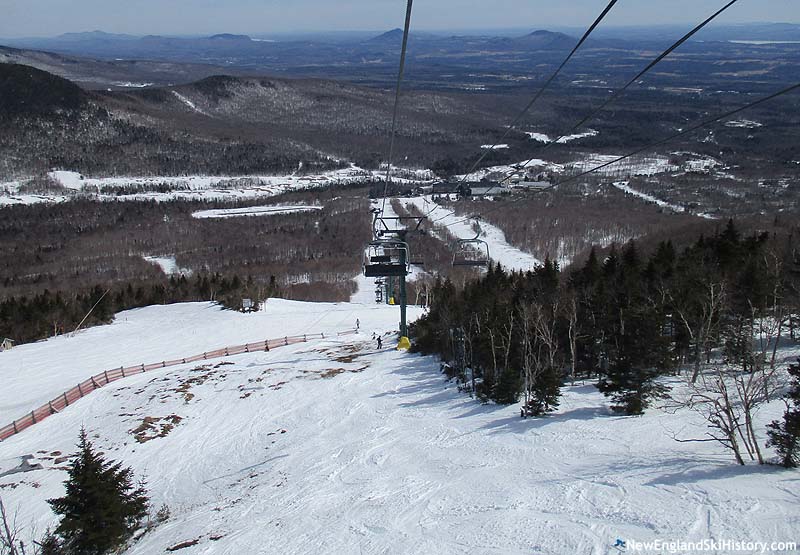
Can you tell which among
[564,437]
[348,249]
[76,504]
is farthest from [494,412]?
[348,249]

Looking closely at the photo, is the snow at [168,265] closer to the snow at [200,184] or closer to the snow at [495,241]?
the snow at [495,241]

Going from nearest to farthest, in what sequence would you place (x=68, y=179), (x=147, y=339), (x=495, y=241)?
(x=147, y=339), (x=495, y=241), (x=68, y=179)

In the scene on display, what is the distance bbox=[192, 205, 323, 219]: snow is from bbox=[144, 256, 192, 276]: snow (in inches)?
1042

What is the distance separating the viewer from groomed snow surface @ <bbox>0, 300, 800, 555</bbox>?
11.5 metres

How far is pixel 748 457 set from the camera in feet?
44.6

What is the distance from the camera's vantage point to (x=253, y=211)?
427 feet

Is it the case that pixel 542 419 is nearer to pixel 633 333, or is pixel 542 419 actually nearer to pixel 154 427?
pixel 633 333

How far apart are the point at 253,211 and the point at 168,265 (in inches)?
1428

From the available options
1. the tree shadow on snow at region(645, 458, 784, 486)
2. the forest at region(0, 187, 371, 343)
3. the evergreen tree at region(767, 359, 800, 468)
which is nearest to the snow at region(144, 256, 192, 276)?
the forest at region(0, 187, 371, 343)

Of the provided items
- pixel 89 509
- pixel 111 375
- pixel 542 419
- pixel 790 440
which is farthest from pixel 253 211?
pixel 790 440

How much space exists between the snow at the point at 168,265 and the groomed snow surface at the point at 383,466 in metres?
57.1

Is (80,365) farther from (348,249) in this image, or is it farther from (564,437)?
(348,249)

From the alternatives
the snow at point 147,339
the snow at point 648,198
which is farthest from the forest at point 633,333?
the snow at point 648,198

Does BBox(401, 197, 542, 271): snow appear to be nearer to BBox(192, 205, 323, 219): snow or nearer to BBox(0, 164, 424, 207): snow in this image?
BBox(192, 205, 323, 219): snow
